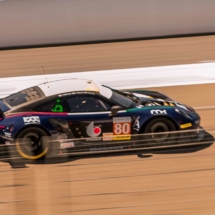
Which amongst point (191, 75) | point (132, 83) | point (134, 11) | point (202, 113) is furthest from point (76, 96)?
point (134, 11)

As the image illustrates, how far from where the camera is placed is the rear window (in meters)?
7.09

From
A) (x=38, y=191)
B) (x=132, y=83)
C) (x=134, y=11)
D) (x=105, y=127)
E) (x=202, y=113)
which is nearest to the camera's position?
(x=38, y=191)

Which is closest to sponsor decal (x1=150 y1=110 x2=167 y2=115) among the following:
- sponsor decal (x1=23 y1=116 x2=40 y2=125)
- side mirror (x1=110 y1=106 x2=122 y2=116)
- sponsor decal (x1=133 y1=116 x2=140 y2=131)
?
sponsor decal (x1=133 y1=116 x2=140 y2=131)

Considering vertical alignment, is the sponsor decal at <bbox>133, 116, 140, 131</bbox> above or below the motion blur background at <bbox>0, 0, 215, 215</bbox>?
below

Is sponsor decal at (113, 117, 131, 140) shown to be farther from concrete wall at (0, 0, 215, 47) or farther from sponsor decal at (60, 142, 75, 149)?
concrete wall at (0, 0, 215, 47)

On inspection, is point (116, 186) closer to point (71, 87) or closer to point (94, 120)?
point (94, 120)

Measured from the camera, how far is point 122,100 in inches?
282

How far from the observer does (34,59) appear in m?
12.2

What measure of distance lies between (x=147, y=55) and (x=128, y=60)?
1.75 feet

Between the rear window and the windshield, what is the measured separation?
3.26 feet

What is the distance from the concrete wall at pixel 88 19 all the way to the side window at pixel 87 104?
6425 mm

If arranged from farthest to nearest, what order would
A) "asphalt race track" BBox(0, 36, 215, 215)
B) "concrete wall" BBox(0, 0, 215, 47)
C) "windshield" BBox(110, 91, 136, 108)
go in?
"concrete wall" BBox(0, 0, 215, 47)
"windshield" BBox(110, 91, 136, 108)
"asphalt race track" BBox(0, 36, 215, 215)

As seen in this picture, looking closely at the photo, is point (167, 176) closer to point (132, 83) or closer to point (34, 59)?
point (132, 83)

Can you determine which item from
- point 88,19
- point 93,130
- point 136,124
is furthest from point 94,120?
point 88,19
